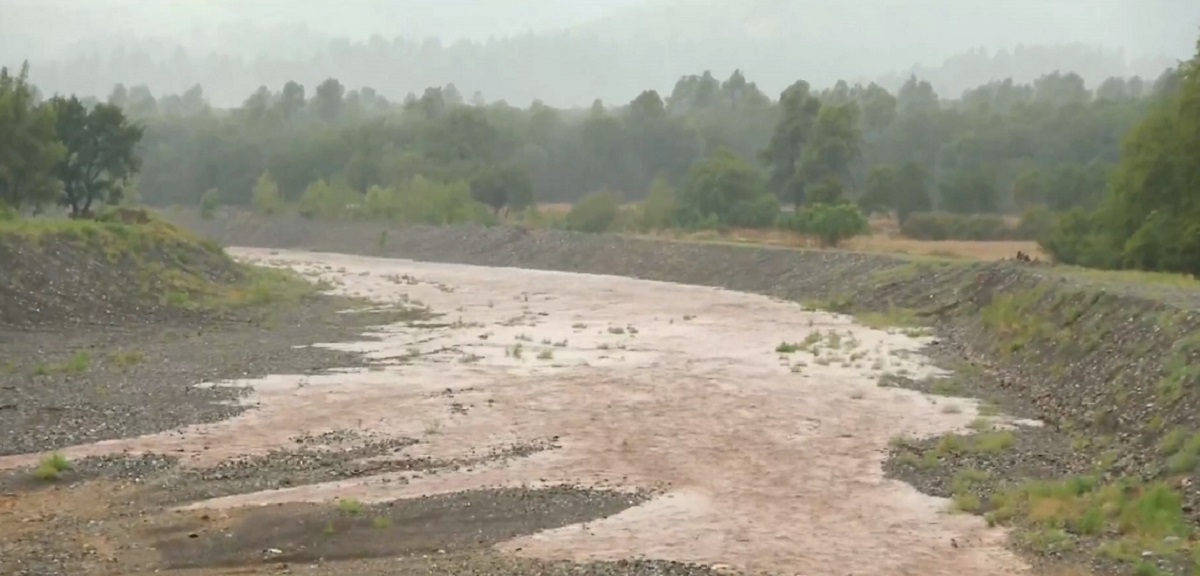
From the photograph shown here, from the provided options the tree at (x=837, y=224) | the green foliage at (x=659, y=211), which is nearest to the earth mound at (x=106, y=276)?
the tree at (x=837, y=224)

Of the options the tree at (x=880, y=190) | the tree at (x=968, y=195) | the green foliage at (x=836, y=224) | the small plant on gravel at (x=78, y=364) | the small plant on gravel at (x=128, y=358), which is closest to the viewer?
the small plant on gravel at (x=78, y=364)

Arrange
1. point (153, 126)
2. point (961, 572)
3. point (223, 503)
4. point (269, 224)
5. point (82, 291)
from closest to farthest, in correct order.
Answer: point (961, 572)
point (223, 503)
point (82, 291)
point (269, 224)
point (153, 126)

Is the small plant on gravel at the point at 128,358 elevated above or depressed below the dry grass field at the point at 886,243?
below

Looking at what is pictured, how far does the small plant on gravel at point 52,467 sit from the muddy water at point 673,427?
0.66 m

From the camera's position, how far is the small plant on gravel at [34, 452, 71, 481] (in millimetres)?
16391

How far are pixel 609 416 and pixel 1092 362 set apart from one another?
9.13 meters

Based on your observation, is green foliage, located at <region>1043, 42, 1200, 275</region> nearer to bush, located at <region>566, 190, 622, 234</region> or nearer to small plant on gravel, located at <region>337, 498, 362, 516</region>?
small plant on gravel, located at <region>337, 498, 362, 516</region>

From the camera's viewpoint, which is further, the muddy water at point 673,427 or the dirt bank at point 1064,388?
the dirt bank at point 1064,388

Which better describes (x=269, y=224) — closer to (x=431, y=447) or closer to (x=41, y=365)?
(x=41, y=365)

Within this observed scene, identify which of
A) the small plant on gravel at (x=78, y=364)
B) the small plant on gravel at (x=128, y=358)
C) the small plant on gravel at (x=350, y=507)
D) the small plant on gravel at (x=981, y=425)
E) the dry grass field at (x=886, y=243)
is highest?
the dry grass field at (x=886, y=243)

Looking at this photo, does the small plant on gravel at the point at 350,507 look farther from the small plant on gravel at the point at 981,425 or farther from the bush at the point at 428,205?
the bush at the point at 428,205

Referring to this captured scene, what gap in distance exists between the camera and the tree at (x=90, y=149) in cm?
5728

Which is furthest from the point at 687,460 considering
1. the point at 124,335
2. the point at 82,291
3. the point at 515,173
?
the point at 515,173

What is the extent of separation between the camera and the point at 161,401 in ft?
74.0
